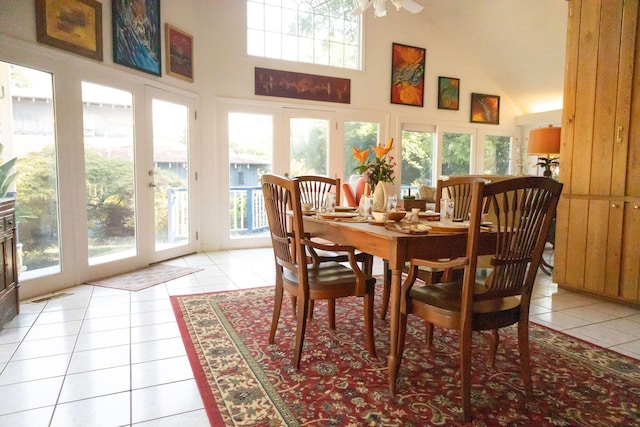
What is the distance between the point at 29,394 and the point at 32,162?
7.33 feet

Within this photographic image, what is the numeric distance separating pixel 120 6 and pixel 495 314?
4263 millimetres

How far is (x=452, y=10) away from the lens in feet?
20.5

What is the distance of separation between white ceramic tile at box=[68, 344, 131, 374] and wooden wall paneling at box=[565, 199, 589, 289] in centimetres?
353

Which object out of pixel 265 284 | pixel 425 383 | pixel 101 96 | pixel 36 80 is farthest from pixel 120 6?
pixel 425 383

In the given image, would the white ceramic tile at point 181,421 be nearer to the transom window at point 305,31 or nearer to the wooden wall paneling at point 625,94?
the wooden wall paneling at point 625,94

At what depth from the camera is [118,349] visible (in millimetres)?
2275

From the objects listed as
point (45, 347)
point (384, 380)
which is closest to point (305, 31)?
point (45, 347)

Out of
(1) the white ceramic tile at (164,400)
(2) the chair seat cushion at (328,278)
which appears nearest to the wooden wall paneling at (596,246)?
(2) the chair seat cushion at (328,278)

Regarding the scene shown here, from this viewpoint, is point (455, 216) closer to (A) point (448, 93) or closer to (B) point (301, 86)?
(B) point (301, 86)

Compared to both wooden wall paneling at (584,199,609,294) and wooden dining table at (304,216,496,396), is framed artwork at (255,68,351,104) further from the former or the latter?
wooden dining table at (304,216,496,396)

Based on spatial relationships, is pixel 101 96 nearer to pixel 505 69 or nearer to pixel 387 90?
pixel 387 90

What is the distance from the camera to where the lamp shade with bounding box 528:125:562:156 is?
422 centimetres

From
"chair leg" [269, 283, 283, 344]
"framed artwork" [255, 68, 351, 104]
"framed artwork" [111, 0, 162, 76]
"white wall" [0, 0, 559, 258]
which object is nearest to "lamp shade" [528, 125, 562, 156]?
"white wall" [0, 0, 559, 258]

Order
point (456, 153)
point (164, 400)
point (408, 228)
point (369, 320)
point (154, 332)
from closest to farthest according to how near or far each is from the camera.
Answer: point (164, 400), point (408, 228), point (369, 320), point (154, 332), point (456, 153)
